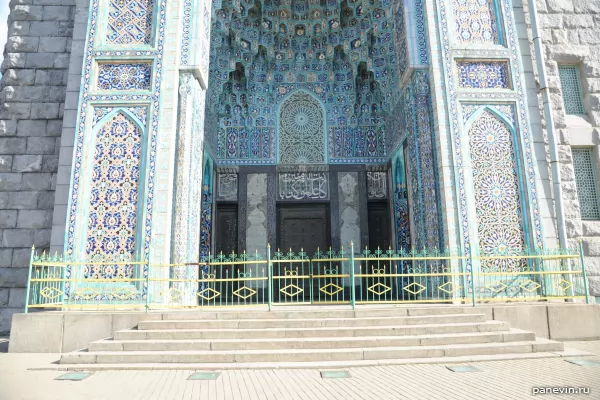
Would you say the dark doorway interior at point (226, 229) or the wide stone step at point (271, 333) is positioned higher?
the dark doorway interior at point (226, 229)

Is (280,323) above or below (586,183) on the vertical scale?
below

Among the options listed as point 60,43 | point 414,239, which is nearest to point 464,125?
point 414,239

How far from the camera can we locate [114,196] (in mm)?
6883

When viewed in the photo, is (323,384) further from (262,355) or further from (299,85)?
(299,85)

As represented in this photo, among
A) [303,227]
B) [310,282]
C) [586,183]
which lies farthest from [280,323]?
[586,183]

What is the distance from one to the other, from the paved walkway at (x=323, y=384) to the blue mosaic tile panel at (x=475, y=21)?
5.56 m

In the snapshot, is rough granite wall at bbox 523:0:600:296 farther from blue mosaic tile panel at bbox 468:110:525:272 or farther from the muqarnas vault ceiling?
the muqarnas vault ceiling

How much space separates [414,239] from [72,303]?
5680 mm

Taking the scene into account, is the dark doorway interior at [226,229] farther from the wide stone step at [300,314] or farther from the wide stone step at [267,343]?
the wide stone step at [267,343]

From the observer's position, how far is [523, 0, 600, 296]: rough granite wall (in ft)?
25.3

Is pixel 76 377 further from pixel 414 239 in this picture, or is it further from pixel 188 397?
pixel 414 239

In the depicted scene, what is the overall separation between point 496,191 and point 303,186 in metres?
4.75

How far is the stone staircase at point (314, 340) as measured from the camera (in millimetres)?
4766

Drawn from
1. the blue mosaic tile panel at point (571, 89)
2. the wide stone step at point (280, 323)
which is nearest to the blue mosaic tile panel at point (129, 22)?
the wide stone step at point (280, 323)
